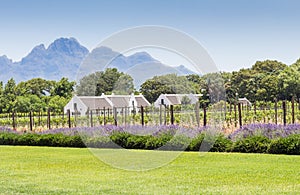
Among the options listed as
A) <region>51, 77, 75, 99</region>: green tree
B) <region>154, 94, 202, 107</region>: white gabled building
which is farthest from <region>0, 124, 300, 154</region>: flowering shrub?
<region>51, 77, 75, 99</region>: green tree

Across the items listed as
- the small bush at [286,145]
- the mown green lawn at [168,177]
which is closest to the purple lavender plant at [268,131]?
the small bush at [286,145]

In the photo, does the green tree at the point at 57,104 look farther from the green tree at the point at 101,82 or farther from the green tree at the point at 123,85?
the green tree at the point at 123,85

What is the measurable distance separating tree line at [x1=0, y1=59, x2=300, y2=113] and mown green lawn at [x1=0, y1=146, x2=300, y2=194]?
6.96 feet

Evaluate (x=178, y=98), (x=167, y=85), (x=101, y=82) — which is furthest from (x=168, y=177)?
(x=178, y=98)

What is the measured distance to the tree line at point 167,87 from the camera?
44.3ft

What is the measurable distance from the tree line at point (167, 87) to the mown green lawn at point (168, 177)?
6.96 ft

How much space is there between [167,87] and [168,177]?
668 centimetres

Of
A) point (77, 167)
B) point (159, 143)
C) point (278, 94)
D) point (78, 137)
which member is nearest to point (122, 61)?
point (77, 167)

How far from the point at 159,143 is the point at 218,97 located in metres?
4.81

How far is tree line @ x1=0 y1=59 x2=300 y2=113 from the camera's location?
531 inches

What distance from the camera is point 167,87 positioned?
1566 cm

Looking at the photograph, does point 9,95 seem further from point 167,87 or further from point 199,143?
point 199,143

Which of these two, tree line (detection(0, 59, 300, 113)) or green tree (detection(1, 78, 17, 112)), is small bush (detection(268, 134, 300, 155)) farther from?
green tree (detection(1, 78, 17, 112))

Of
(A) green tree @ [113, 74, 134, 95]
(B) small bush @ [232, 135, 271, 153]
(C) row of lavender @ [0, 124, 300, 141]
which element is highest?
(A) green tree @ [113, 74, 134, 95]
